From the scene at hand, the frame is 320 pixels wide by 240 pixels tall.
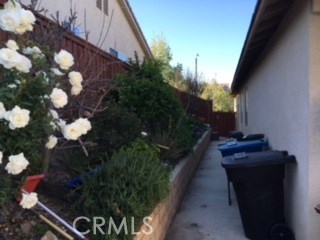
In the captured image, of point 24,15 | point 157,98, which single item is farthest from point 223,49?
point 24,15

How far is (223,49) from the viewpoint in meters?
33.5

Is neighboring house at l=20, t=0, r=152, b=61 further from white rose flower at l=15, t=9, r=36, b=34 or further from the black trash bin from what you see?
white rose flower at l=15, t=9, r=36, b=34

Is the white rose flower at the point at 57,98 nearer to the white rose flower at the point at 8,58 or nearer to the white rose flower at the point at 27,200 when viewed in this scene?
the white rose flower at the point at 8,58

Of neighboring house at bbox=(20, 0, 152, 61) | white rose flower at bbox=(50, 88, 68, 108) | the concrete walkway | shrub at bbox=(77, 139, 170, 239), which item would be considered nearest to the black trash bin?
the concrete walkway

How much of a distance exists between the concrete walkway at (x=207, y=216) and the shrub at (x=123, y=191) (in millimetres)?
1304

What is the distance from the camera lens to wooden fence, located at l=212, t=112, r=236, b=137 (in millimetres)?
27430

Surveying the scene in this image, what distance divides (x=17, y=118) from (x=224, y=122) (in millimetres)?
25651

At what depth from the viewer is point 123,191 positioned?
3.74 m

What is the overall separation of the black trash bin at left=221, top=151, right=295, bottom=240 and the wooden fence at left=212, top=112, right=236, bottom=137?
22.3m

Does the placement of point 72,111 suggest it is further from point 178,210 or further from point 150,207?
point 178,210

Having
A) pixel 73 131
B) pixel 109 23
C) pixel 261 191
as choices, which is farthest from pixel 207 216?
pixel 109 23

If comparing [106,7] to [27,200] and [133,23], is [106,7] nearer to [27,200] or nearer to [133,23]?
[133,23]

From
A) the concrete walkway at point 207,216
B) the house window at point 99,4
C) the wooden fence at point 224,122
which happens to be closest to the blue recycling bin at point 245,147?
the concrete walkway at point 207,216

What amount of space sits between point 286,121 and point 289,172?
29.5 inches
